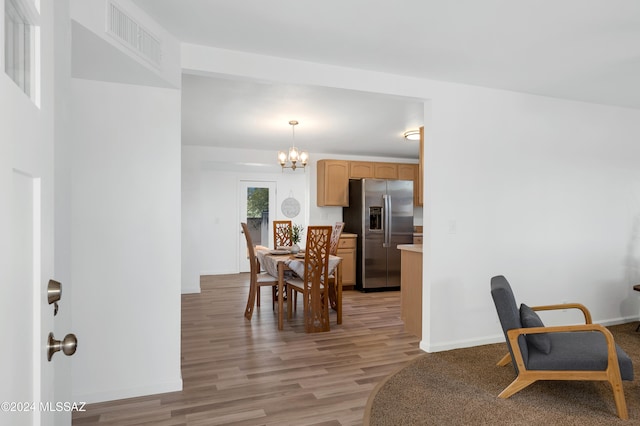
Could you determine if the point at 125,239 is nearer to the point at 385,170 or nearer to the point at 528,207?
the point at 528,207

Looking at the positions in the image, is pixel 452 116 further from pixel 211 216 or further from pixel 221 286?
pixel 211 216

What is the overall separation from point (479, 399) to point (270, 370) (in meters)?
1.56

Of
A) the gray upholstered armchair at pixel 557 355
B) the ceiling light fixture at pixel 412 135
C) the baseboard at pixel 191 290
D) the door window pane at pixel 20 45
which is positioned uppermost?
the ceiling light fixture at pixel 412 135

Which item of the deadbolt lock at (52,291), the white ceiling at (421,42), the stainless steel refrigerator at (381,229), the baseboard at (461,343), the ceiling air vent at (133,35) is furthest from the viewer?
the stainless steel refrigerator at (381,229)

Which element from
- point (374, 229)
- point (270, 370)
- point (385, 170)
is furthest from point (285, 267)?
point (385, 170)

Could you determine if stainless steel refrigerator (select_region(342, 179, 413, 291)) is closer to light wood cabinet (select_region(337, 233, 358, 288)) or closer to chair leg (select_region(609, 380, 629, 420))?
light wood cabinet (select_region(337, 233, 358, 288))

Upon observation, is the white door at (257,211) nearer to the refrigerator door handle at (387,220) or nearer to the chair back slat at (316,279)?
the refrigerator door handle at (387,220)

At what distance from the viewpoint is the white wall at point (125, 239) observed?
268cm

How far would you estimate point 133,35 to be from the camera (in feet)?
7.78

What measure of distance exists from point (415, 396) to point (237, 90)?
3035mm

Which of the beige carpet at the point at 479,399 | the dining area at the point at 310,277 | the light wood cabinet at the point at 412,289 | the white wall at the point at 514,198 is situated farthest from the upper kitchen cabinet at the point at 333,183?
the beige carpet at the point at 479,399

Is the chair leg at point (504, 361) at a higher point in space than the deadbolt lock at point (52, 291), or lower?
lower

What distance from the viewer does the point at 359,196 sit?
6.83 m

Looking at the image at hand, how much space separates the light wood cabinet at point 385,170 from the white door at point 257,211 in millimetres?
2370
